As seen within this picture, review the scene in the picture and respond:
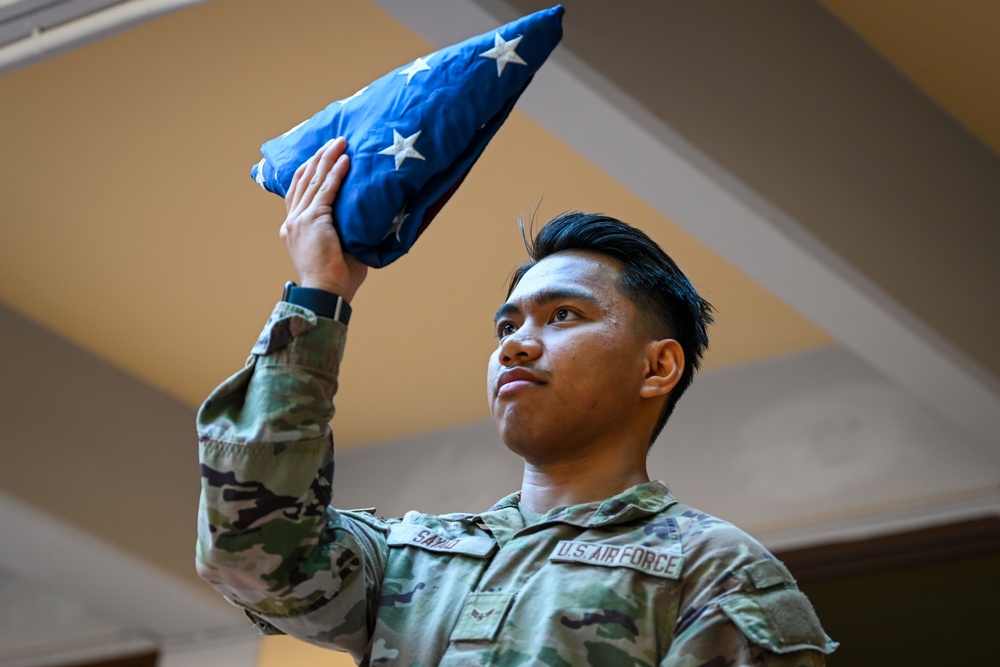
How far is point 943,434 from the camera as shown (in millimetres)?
3799

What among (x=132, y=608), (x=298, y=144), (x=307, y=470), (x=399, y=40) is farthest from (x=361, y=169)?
(x=132, y=608)

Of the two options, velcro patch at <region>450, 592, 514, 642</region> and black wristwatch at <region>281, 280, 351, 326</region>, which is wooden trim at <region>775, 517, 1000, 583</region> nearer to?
velcro patch at <region>450, 592, 514, 642</region>

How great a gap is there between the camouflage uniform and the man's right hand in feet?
0.21

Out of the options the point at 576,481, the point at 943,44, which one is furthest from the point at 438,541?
the point at 943,44

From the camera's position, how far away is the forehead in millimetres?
1542

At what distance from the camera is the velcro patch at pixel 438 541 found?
1388 mm

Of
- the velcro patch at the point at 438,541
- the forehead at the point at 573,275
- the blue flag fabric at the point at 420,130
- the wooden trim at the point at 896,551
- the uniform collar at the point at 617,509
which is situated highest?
the blue flag fabric at the point at 420,130

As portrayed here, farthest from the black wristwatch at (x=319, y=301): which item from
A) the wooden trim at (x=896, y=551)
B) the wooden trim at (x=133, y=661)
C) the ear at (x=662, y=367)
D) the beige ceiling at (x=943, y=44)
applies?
the wooden trim at (x=133, y=661)

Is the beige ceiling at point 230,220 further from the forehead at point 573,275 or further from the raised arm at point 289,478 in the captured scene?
the raised arm at point 289,478

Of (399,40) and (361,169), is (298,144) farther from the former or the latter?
(399,40)

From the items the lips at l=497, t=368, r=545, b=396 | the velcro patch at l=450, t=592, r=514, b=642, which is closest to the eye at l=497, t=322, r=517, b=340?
the lips at l=497, t=368, r=545, b=396

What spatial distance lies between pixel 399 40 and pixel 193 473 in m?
2.25

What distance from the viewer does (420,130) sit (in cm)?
139

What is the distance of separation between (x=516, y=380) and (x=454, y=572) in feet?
0.75
